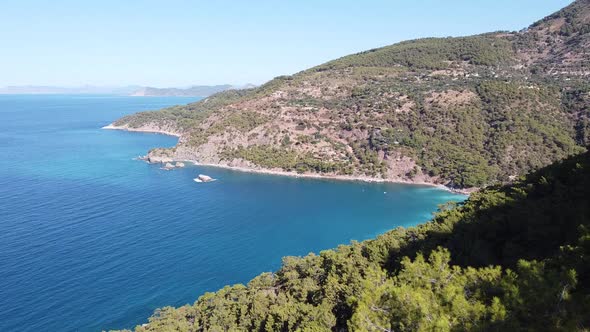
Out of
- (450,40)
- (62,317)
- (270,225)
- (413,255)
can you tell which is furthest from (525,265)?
(450,40)

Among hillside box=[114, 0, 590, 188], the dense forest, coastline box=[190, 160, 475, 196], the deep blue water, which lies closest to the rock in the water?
the deep blue water

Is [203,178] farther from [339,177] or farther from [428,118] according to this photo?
[428,118]

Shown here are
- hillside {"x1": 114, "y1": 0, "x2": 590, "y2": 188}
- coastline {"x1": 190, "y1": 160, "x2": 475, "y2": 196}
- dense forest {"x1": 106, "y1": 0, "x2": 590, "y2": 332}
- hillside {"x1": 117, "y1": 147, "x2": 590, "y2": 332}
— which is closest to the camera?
hillside {"x1": 117, "y1": 147, "x2": 590, "y2": 332}

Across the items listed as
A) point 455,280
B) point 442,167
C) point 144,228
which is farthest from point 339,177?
point 455,280

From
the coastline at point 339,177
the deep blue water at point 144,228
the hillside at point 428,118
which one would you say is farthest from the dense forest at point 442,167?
the deep blue water at point 144,228

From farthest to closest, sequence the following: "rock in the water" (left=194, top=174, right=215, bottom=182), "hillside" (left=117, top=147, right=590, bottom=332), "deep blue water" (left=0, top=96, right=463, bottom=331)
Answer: "rock in the water" (left=194, top=174, right=215, bottom=182), "deep blue water" (left=0, top=96, right=463, bottom=331), "hillside" (left=117, top=147, right=590, bottom=332)

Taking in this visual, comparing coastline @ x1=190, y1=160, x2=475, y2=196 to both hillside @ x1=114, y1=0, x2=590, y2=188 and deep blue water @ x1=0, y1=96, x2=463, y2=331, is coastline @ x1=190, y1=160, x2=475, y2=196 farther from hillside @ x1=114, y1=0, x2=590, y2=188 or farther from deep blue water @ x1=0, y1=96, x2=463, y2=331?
deep blue water @ x1=0, y1=96, x2=463, y2=331

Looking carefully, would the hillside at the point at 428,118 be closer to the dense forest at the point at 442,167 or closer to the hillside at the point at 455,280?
the dense forest at the point at 442,167
